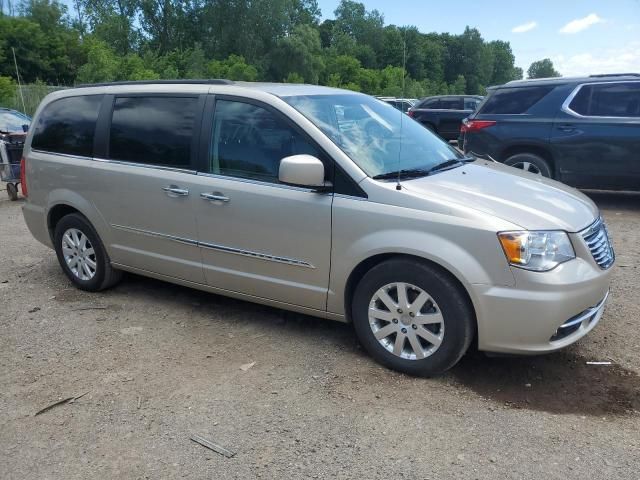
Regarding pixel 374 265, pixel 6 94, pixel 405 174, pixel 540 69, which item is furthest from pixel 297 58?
pixel 540 69

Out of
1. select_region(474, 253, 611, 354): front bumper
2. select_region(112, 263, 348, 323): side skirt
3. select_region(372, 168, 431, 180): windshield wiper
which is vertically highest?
select_region(372, 168, 431, 180): windshield wiper

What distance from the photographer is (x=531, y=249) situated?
313cm

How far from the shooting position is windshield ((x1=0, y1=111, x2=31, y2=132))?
493 inches

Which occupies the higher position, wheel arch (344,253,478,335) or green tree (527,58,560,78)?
green tree (527,58,560,78)

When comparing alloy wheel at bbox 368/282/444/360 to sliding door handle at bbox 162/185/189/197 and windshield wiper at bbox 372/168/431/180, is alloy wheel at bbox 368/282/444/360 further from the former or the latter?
sliding door handle at bbox 162/185/189/197

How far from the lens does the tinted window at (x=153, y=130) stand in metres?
4.25

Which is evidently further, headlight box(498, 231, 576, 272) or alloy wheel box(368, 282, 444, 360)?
alloy wheel box(368, 282, 444, 360)

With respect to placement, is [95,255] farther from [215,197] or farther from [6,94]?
[6,94]

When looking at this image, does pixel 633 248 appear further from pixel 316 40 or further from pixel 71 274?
pixel 316 40

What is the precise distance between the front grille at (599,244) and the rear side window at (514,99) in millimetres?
4921

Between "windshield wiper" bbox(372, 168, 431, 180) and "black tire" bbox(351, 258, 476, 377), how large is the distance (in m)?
0.56

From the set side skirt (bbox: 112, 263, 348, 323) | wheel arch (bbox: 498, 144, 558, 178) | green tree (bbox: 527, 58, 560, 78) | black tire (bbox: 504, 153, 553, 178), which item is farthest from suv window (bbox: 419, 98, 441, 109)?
green tree (bbox: 527, 58, 560, 78)

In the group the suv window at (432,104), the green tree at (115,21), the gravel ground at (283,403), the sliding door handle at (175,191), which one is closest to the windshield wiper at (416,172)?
the gravel ground at (283,403)

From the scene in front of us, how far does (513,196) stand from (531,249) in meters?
0.50
